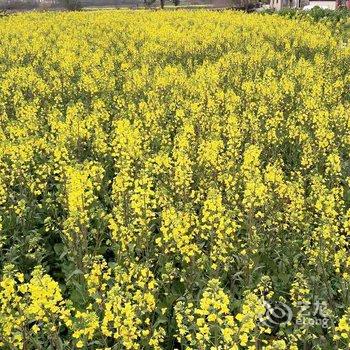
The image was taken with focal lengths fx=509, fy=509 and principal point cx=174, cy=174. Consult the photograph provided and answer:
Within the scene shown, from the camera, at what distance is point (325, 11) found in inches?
1256

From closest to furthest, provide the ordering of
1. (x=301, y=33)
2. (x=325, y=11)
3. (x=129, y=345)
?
(x=129, y=345)
(x=301, y=33)
(x=325, y=11)

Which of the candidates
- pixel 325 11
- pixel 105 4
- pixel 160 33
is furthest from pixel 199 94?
pixel 105 4

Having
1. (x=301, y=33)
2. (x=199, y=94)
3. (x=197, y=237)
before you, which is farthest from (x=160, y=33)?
(x=197, y=237)

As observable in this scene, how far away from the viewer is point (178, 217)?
208 inches

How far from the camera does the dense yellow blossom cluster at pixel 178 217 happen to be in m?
4.18

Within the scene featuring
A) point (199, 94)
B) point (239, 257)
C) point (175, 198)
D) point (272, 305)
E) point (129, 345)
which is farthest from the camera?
point (199, 94)

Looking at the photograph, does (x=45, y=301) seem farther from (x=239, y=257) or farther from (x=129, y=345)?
(x=239, y=257)

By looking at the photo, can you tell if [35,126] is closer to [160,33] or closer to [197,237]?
[197,237]

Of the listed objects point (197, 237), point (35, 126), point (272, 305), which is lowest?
point (272, 305)

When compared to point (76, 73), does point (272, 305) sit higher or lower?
lower

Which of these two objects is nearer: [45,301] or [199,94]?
[45,301]

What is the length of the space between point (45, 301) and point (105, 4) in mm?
76248

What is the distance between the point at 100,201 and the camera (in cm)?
768

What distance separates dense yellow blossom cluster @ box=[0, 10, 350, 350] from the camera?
418 centimetres
